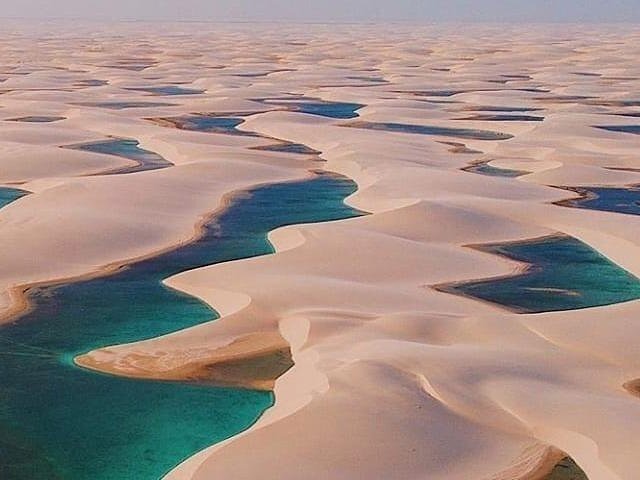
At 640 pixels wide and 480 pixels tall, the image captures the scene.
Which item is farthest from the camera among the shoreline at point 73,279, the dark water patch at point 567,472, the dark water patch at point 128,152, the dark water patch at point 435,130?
the dark water patch at point 435,130

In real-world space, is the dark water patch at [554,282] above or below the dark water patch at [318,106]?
above

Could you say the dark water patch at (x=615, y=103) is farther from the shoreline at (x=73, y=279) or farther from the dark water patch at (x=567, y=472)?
the dark water patch at (x=567, y=472)

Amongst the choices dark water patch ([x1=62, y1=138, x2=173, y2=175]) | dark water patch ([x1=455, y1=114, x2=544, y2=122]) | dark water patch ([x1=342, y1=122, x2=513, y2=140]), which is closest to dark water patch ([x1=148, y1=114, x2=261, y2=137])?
dark water patch ([x1=62, y1=138, x2=173, y2=175])

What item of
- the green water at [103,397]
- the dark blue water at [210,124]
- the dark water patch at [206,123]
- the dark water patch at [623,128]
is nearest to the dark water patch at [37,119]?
the dark water patch at [206,123]

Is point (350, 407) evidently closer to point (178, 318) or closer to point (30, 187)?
point (178, 318)

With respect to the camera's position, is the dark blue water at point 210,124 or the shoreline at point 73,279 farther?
the dark blue water at point 210,124

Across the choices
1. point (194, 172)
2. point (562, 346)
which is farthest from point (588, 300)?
point (194, 172)

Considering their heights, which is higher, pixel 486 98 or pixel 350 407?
pixel 350 407

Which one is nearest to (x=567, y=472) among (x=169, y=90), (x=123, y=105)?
(x=123, y=105)

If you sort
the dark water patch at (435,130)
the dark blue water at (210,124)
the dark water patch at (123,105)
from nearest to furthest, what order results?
the dark water patch at (435,130)
the dark blue water at (210,124)
the dark water patch at (123,105)
